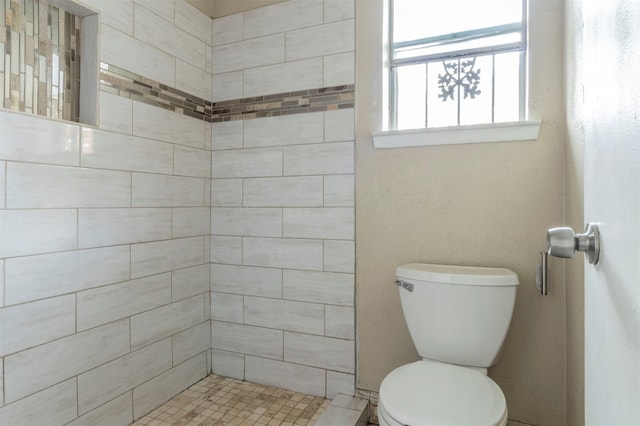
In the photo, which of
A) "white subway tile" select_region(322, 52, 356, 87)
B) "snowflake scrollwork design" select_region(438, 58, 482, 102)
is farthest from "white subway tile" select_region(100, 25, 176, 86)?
"snowflake scrollwork design" select_region(438, 58, 482, 102)

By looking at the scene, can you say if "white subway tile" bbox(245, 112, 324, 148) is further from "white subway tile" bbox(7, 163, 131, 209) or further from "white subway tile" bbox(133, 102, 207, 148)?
"white subway tile" bbox(7, 163, 131, 209)

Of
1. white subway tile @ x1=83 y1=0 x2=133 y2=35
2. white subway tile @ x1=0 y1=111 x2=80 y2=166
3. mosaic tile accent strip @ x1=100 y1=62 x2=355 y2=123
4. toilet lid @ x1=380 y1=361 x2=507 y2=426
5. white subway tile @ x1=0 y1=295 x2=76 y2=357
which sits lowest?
toilet lid @ x1=380 y1=361 x2=507 y2=426

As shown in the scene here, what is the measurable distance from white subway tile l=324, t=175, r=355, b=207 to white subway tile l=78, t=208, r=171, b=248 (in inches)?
32.1

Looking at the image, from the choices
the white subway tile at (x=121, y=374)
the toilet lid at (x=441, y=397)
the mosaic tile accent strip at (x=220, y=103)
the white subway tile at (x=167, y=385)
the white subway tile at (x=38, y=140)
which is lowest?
the white subway tile at (x=167, y=385)

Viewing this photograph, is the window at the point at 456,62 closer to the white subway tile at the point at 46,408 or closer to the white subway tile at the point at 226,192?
the white subway tile at the point at 226,192

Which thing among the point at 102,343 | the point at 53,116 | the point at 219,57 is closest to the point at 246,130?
the point at 219,57

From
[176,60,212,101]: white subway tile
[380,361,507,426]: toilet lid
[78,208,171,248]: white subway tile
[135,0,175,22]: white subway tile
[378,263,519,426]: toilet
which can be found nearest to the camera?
[380,361,507,426]: toilet lid

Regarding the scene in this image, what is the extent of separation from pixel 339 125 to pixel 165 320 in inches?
51.7

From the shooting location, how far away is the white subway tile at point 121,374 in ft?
5.30

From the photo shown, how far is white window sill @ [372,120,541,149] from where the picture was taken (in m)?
1.65

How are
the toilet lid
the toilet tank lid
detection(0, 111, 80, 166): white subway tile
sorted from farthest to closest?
the toilet tank lid
detection(0, 111, 80, 166): white subway tile
the toilet lid

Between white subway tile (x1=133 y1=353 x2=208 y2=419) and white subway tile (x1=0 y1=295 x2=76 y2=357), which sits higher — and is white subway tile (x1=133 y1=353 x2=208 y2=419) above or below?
below

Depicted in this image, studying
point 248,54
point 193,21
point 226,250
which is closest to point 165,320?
point 226,250

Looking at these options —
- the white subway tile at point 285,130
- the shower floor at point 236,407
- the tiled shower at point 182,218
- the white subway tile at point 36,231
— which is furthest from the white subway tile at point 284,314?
the white subway tile at point 36,231
